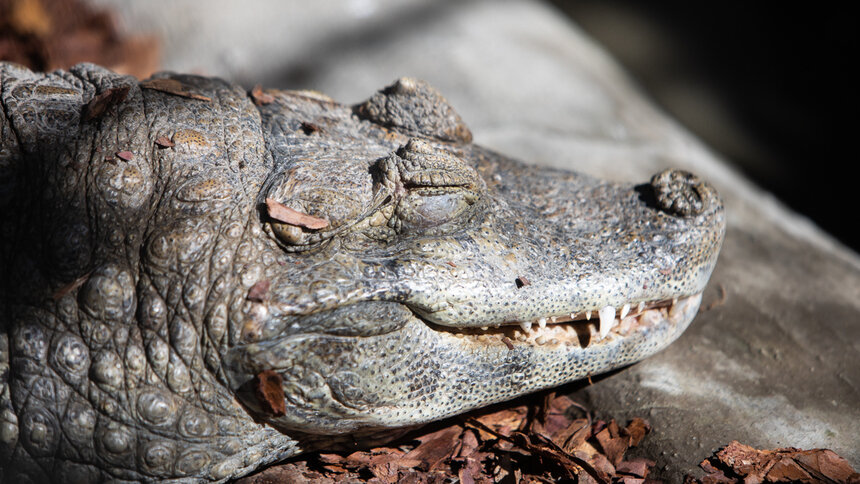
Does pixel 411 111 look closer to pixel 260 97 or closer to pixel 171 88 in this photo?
pixel 260 97

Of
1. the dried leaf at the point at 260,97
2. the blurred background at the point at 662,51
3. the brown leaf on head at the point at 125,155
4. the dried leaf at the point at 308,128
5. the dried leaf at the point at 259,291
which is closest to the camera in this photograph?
the dried leaf at the point at 259,291

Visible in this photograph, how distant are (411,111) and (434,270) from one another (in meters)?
0.83

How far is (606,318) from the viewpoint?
7.98ft

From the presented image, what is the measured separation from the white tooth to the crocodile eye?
63 cm

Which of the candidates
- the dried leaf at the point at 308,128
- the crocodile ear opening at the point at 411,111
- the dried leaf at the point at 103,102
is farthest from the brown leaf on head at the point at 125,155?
the crocodile ear opening at the point at 411,111

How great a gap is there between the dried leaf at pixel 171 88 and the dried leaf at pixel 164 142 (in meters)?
0.27

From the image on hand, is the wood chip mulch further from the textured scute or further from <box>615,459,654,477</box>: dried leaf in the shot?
the textured scute

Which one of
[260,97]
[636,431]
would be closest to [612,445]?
[636,431]

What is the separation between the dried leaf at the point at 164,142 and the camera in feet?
7.37

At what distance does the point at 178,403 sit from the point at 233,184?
2.33 ft

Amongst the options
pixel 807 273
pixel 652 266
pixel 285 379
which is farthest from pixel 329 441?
pixel 807 273

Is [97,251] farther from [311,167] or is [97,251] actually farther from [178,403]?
[311,167]

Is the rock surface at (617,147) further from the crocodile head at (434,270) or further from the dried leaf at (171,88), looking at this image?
the dried leaf at (171,88)

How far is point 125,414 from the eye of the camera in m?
2.05
